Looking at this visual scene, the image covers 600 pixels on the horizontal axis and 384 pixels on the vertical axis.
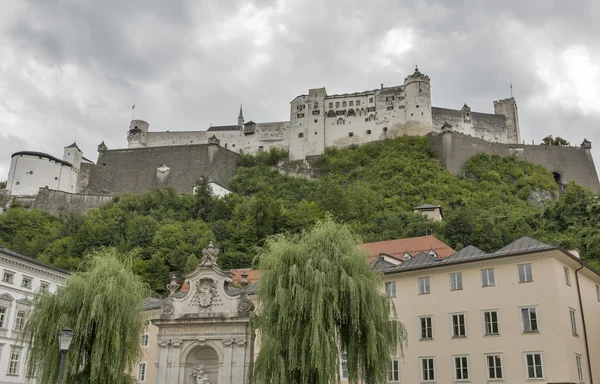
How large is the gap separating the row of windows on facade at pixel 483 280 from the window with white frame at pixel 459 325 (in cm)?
141

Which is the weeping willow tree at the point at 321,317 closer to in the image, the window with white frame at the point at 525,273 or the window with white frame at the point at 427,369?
the window with white frame at the point at 427,369

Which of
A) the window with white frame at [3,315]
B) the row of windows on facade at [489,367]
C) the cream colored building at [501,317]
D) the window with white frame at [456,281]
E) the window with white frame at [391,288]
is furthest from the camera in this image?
the window with white frame at [3,315]

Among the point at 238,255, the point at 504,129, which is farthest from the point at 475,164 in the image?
the point at 238,255

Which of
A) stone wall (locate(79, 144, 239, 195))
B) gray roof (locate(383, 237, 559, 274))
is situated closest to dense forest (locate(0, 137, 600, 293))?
stone wall (locate(79, 144, 239, 195))

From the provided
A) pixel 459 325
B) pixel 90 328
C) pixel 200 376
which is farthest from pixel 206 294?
pixel 459 325

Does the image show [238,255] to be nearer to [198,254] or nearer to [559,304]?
[198,254]

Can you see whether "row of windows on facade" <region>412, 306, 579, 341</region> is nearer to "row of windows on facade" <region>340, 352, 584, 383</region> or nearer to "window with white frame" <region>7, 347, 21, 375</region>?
"row of windows on facade" <region>340, 352, 584, 383</region>

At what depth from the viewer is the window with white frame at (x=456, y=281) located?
106ft

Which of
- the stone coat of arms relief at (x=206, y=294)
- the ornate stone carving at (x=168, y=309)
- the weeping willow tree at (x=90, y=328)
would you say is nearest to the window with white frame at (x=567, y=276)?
the stone coat of arms relief at (x=206, y=294)

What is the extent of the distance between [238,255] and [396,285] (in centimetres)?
3525

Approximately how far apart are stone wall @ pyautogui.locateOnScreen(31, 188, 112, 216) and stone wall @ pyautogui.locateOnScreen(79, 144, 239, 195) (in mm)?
4689

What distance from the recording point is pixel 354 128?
10919cm

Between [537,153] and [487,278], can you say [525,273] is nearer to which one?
[487,278]

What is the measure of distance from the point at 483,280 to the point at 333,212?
48.9 m
